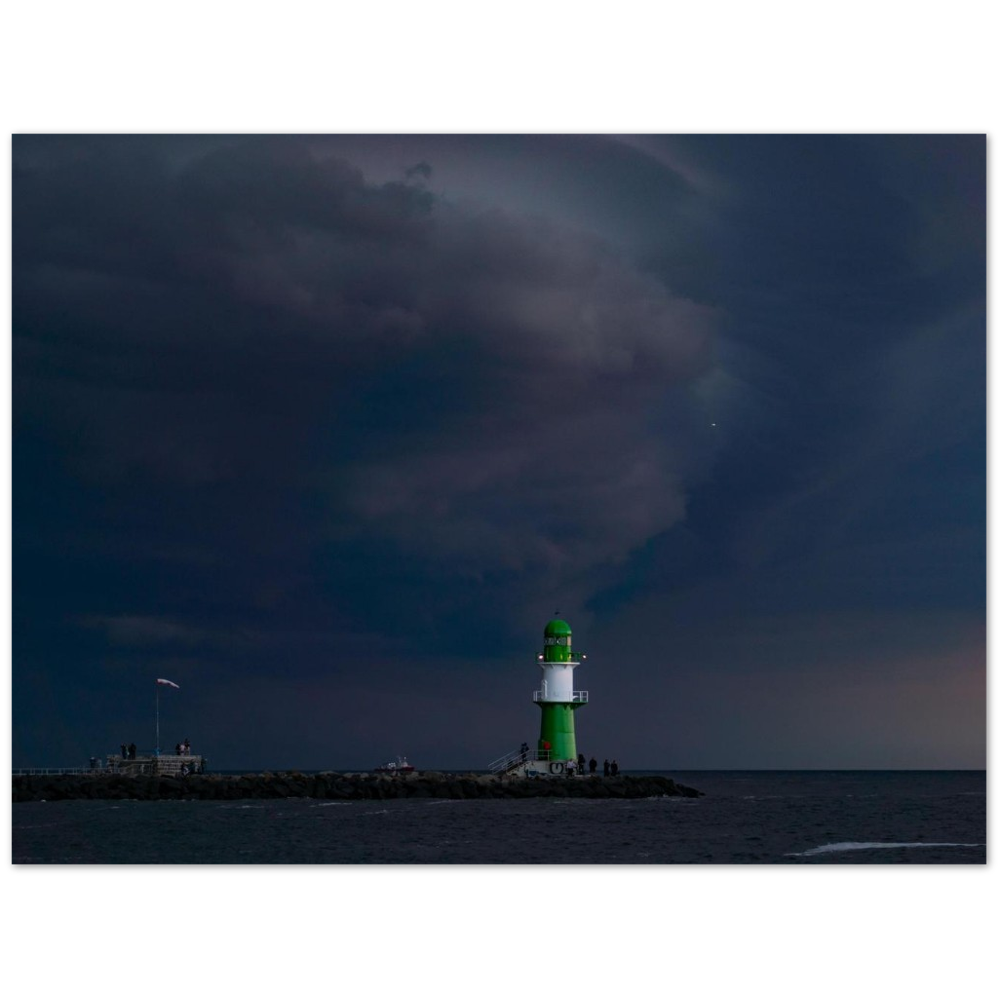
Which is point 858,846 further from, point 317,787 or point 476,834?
point 317,787

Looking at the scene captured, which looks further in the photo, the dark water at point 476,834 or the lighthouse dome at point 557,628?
the lighthouse dome at point 557,628

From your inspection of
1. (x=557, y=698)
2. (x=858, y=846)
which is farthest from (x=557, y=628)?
(x=858, y=846)

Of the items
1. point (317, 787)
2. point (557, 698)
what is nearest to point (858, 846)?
point (557, 698)

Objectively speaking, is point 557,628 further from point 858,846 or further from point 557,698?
point 858,846

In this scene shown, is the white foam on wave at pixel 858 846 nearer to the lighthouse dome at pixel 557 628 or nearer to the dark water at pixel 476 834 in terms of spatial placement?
the dark water at pixel 476 834

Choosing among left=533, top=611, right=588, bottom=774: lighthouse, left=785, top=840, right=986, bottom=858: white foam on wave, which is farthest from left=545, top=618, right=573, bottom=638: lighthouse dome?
left=785, top=840, right=986, bottom=858: white foam on wave

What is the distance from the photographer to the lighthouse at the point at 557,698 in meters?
45.6

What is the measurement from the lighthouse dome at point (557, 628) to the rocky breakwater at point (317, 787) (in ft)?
14.3

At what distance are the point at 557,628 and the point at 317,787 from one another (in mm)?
8946

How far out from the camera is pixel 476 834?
1332 inches

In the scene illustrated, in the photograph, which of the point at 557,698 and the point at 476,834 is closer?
the point at 476,834

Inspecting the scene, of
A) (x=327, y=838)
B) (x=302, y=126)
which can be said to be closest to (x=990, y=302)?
(x=302, y=126)

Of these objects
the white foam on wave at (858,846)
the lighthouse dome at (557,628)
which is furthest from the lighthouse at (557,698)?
the white foam on wave at (858,846)

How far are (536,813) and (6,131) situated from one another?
26693 mm
